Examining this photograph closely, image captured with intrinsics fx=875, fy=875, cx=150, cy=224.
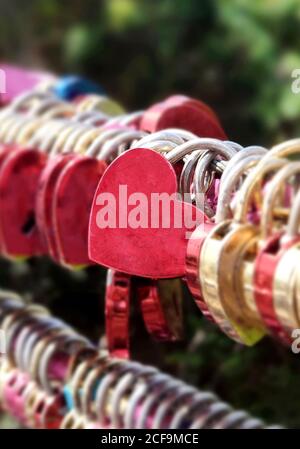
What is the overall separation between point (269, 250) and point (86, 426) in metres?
0.28

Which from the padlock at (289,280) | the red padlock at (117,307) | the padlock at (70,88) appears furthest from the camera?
the padlock at (70,88)

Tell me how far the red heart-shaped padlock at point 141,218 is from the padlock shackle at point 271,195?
4 centimetres

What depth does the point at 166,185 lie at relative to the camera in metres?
0.38

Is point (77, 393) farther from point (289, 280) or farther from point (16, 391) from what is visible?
point (289, 280)

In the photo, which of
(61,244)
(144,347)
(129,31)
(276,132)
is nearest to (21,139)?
(61,244)

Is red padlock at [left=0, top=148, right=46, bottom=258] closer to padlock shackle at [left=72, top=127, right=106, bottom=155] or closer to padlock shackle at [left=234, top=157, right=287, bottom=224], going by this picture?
padlock shackle at [left=72, top=127, right=106, bottom=155]

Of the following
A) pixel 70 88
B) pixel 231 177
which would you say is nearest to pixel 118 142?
pixel 231 177

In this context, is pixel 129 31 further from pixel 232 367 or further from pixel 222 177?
pixel 222 177

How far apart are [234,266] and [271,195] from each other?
0.10 feet

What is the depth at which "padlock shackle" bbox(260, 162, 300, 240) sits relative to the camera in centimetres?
34

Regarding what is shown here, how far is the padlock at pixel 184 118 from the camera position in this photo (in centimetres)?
51

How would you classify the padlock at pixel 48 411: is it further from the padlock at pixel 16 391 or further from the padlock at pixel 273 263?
the padlock at pixel 273 263

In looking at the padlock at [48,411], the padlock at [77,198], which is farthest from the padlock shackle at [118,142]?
the padlock at [48,411]

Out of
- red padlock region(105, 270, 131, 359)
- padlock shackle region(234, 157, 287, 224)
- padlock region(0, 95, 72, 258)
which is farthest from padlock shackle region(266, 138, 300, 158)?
padlock region(0, 95, 72, 258)
